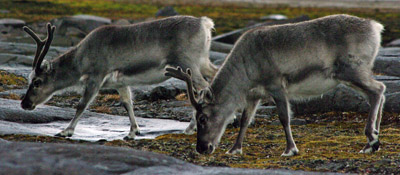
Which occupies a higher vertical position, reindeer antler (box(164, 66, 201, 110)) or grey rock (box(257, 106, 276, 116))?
reindeer antler (box(164, 66, 201, 110))

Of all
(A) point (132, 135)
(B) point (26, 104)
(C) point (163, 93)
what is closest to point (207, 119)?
(A) point (132, 135)

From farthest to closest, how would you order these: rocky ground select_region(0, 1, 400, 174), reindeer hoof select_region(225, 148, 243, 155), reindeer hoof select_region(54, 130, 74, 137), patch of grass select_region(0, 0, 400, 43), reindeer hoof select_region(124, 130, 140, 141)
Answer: patch of grass select_region(0, 0, 400, 43)
reindeer hoof select_region(124, 130, 140, 141)
reindeer hoof select_region(54, 130, 74, 137)
reindeer hoof select_region(225, 148, 243, 155)
rocky ground select_region(0, 1, 400, 174)

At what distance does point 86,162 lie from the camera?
727 cm

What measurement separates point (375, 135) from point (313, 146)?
1.42 metres

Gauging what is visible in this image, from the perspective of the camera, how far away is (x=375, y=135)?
37.4 feet

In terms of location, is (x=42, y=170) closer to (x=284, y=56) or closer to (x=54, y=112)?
(x=284, y=56)

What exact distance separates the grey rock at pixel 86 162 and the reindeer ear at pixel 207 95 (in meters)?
3.59

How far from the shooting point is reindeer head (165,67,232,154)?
36.6 feet

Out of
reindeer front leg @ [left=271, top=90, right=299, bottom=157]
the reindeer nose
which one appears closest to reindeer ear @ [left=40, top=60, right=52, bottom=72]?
the reindeer nose

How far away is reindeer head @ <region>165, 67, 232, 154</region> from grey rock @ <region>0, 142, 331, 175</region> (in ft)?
11.1

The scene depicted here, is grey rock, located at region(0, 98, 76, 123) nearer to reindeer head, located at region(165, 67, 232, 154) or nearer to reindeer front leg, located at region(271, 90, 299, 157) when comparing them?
reindeer head, located at region(165, 67, 232, 154)

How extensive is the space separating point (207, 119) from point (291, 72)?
6.23ft

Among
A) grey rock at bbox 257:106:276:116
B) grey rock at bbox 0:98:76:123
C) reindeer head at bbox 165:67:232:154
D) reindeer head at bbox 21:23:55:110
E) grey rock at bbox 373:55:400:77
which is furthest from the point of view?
grey rock at bbox 373:55:400:77

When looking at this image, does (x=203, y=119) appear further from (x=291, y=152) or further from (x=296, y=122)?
(x=296, y=122)
